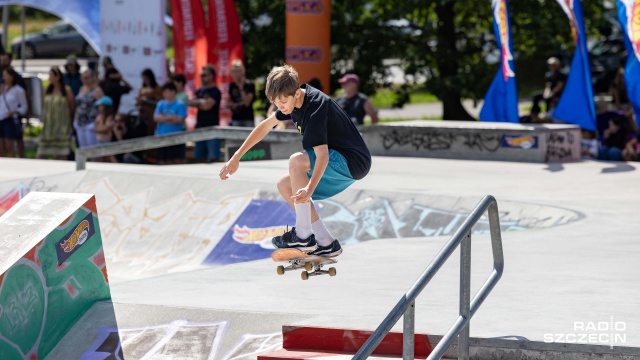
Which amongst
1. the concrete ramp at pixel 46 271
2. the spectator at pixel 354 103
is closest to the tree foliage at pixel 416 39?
the spectator at pixel 354 103

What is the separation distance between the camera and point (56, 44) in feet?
122

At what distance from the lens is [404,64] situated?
20.3 meters

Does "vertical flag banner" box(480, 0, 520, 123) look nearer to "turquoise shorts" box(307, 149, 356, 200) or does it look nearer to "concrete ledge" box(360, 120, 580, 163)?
"concrete ledge" box(360, 120, 580, 163)

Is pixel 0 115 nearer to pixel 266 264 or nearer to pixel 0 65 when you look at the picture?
pixel 0 65

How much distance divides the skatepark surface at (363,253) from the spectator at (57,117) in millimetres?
1472

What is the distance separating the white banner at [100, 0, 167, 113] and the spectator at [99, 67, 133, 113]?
0.32 meters

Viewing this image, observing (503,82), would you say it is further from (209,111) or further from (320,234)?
(320,234)

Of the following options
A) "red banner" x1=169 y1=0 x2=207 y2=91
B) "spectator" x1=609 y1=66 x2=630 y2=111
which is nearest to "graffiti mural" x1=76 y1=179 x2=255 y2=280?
"red banner" x1=169 y1=0 x2=207 y2=91

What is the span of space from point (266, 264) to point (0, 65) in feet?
38.1

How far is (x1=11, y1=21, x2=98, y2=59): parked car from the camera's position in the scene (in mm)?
37094

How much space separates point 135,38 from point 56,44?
20849 mm

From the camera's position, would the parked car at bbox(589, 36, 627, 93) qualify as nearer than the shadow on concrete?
No

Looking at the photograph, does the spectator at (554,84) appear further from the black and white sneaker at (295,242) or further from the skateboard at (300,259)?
the black and white sneaker at (295,242)

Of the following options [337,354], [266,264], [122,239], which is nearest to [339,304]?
[337,354]
